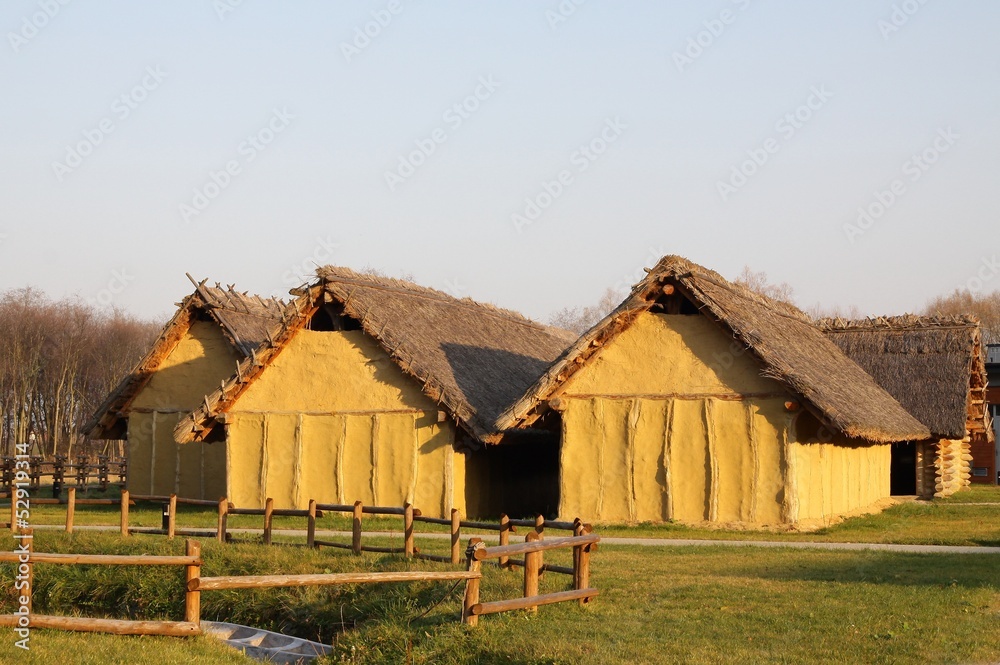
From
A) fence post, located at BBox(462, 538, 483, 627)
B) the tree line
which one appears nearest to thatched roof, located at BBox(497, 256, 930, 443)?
fence post, located at BBox(462, 538, 483, 627)

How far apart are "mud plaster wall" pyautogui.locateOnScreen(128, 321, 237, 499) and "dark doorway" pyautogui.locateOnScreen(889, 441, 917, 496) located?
20.9m

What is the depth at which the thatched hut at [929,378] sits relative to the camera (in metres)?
Result: 31.1

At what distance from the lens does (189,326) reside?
28.8 meters

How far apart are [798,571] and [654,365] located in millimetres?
7822

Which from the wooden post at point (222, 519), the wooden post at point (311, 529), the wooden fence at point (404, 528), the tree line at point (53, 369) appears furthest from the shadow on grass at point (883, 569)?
the tree line at point (53, 369)

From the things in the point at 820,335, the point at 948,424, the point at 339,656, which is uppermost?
the point at 820,335

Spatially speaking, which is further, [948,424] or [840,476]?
[948,424]

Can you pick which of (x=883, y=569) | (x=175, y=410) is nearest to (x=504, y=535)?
(x=883, y=569)

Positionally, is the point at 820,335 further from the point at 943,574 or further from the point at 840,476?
the point at 943,574

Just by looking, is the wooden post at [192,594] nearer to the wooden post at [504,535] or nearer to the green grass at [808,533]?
the wooden post at [504,535]

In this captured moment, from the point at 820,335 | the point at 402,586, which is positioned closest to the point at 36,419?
the point at 820,335

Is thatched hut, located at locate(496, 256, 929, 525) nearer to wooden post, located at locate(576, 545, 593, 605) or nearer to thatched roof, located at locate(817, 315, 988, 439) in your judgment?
A: thatched roof, located at locate(817, 315, 988, 439)

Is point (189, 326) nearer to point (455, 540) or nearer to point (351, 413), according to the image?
point (351, 413)

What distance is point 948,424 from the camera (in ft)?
99.3
